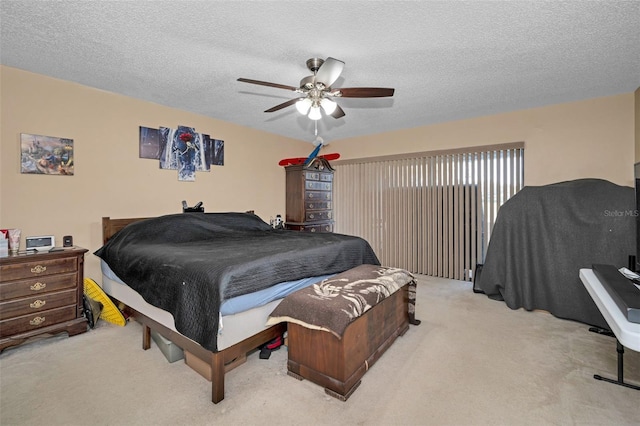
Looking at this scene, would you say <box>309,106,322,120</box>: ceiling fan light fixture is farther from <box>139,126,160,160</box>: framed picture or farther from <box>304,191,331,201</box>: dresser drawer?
<box>304,191,331,201</box>: dresser drawer

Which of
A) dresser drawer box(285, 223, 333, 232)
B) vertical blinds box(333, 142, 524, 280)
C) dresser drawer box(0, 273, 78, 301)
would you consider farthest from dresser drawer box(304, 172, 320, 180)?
dresser drawer box(0, 273, 78, 301)

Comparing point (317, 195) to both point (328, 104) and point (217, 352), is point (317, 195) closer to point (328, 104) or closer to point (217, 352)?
point (328, 104)

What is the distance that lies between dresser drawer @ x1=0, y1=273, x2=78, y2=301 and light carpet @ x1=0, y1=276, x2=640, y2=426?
475mm

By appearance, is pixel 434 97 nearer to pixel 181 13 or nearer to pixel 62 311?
pixel 181 13

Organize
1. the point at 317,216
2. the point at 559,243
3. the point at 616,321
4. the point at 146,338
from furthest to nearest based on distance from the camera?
the point at 317,216 < the point at 559,243 < the point at 146,338 < the point at 616,321

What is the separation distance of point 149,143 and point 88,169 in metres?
0.75

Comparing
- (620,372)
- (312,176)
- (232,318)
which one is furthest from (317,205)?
(620,372)

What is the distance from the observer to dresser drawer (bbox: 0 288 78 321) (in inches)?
95.5

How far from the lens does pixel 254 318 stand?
2.09 metres

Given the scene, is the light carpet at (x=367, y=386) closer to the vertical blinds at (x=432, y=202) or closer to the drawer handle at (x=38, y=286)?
the drawer handle at (x=38, y=286)

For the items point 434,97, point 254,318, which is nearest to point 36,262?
point 254,318

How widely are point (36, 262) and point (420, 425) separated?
3353 millimetres

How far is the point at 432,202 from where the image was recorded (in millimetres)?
4832

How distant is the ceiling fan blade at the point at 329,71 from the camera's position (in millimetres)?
2066
